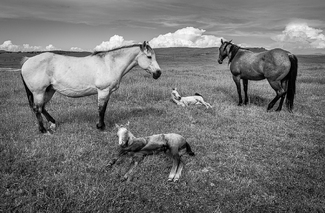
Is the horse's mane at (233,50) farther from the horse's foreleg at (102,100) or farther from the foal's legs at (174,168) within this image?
the foal's legs at (174,168)

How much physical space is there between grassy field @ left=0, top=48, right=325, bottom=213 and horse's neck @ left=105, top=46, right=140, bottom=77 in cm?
191

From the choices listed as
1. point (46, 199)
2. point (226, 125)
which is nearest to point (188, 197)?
point (46, 199)

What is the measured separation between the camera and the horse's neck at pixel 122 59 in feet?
23.3

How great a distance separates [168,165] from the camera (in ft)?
16.8

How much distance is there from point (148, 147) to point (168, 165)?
63 cm

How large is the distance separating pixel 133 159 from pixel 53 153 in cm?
194

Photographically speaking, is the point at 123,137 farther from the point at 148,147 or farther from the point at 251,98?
the point at 251,98

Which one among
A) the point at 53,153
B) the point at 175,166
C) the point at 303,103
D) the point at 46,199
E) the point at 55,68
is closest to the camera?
the point at 46,199

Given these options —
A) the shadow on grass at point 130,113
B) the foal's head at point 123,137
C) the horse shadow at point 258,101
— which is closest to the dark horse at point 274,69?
the horse shadow at point 258,101

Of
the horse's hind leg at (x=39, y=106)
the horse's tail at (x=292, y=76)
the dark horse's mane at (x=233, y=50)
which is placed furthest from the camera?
the dark horse's mane at (x=233, y=50)

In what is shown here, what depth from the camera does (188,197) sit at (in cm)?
411

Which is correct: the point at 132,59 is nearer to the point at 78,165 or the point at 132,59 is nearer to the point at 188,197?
the point at 78,165

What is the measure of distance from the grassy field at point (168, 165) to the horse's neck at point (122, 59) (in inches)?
75.3

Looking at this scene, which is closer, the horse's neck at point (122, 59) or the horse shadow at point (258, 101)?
the horse's neck at point (122, 59)
